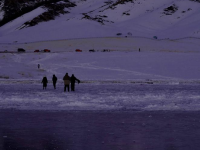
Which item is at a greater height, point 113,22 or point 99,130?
point 113,22

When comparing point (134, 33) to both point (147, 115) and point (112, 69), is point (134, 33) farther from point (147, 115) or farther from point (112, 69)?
point (147, 115)

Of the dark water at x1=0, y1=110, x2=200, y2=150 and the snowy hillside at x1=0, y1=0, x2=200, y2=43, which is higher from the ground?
the snowy hillside at x1=0, y1=0, x2=200, y2=43

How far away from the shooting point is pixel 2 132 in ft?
43.8

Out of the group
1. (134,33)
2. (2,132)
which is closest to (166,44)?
(134,33)

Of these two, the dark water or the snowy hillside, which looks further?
the snowy hillside

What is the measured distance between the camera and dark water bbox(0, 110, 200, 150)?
1134cm

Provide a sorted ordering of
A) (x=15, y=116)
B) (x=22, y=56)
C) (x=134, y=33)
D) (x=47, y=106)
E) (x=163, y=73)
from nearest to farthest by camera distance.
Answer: (x=15, y=116) → (x=47, y=106) → (x=163, y=73) → (x=22, y=56) → (x=134, y=33)

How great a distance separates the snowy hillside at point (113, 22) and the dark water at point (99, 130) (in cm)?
10880

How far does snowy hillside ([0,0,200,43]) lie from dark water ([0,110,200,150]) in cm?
10880

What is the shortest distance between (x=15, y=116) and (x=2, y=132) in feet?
12.6

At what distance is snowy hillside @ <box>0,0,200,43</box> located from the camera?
134 m

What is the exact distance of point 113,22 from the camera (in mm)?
153375

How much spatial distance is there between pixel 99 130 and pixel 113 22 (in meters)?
141

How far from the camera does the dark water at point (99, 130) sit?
11.3 meters
